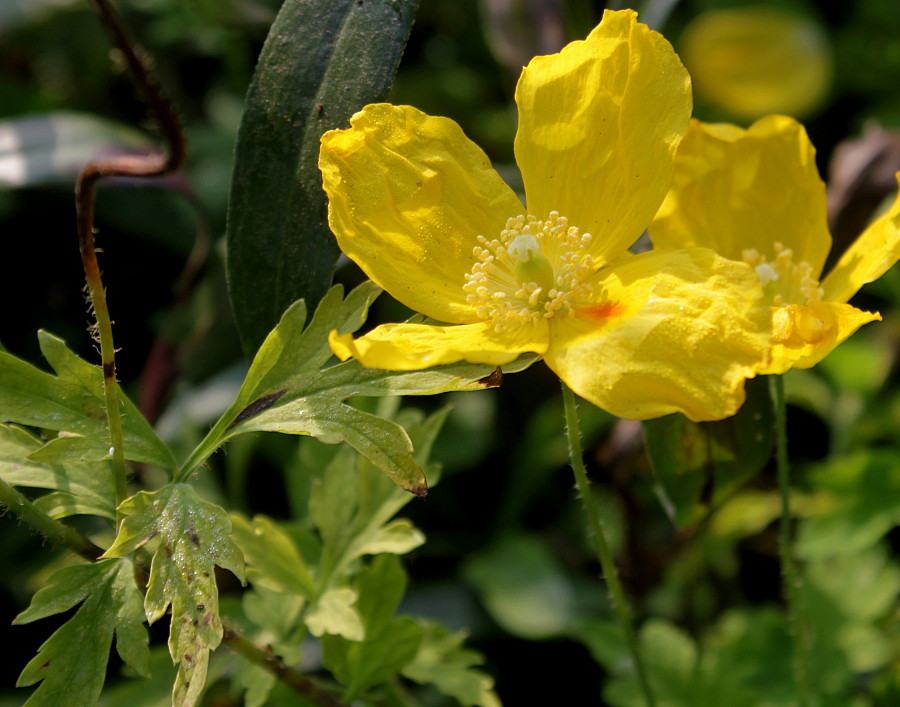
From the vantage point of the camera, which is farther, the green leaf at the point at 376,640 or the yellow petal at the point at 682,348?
the green leaf at the point at 376,640

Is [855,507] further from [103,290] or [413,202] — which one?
[103,290]

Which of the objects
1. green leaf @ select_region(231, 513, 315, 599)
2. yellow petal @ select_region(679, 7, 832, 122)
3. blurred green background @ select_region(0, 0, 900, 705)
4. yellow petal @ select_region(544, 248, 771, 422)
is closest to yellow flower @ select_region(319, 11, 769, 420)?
yellow petal @ select_region(544, 248, 771, 422)

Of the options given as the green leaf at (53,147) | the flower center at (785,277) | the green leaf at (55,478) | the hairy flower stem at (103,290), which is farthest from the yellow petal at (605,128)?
the green leaf at (53,147)

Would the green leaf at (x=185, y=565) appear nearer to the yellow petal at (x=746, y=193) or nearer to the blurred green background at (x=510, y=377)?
the yellow petal at (x=746, y=193)

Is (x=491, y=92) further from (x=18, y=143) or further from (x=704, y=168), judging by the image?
(x=704, y=168)

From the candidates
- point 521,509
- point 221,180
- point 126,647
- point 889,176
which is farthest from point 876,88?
point 126,647
